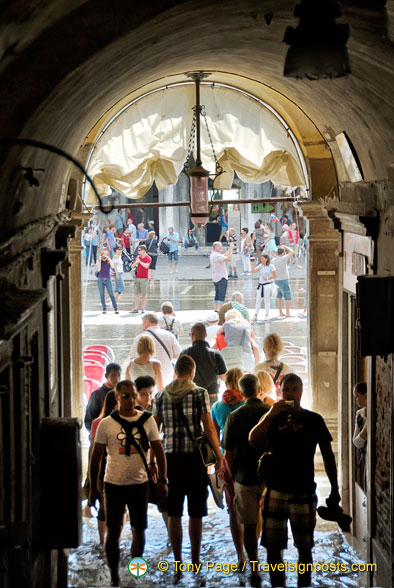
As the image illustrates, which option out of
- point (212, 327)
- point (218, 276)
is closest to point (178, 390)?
point (212, 327)

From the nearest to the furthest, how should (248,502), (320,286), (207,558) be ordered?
1. (248,502)
2. (207,558)
3. (320,286)

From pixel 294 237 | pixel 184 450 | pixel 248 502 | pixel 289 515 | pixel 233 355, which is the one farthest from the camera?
pixel 294 237

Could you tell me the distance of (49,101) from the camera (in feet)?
14.7

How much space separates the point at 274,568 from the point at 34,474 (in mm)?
1862

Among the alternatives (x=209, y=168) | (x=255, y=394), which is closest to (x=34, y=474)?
(x=255, y=394)

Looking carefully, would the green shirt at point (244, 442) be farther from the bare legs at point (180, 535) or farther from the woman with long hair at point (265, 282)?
the woman with long hair at point (265, 282)

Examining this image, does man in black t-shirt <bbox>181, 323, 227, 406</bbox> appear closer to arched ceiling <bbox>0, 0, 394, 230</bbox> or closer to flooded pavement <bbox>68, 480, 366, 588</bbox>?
flooded pavement <bbox>68, 480, 366, 588</bbox>

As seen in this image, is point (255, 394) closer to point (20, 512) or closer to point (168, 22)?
point (20, 512)

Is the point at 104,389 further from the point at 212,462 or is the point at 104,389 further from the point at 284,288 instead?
the point at 284,288

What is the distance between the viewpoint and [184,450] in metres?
6.95

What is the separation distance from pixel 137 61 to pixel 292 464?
2.84 metres

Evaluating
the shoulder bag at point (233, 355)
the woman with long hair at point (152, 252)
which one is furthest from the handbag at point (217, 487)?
the woman with long hair at point (152, 252)

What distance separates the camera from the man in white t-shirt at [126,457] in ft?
21.2

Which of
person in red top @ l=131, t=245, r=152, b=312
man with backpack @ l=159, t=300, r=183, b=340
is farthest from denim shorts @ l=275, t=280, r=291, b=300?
man with backpack @ l=159, t=300, r=183, b=340
